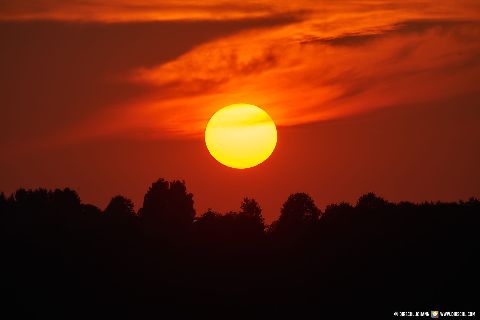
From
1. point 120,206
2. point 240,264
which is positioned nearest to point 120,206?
point 120,206

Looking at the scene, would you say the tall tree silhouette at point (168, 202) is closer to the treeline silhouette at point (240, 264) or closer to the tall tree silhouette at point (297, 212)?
the tall tree silhouette at point (297, 212)

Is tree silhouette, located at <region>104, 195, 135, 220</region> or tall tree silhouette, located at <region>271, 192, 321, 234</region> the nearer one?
tall tree silhouette, located at <region>271, 192, 321, 234</region>

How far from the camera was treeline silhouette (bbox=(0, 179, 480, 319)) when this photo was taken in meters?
112

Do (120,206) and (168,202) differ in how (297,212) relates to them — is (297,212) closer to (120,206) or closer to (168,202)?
(168,202)

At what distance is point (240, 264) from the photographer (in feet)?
408

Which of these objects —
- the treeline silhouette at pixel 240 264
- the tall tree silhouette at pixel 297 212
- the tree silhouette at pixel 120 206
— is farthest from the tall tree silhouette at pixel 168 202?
the treeline silhouette at pixel 240 264

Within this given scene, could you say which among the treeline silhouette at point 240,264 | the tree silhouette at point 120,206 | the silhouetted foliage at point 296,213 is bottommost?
the treeline silhouette at point 240,264

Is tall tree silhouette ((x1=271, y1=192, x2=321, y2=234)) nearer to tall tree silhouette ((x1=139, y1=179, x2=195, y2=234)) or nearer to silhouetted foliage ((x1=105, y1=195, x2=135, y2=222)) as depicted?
tall tree silhouette ((x1=139, y1=179, x2=195, y2=234))

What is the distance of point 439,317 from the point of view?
97188 millimetres

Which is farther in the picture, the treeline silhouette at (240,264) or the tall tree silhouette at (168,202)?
the tall tree silhouette at (168,202)

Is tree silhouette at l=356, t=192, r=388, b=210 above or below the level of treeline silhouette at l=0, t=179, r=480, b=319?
above

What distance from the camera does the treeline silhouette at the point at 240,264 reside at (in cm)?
11225

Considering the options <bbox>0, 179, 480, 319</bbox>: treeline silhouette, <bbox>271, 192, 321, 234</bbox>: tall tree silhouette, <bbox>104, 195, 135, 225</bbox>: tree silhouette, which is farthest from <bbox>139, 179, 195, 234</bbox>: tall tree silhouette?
<bbox>0, 179, 480, 319</bbox>: treeline silhouette

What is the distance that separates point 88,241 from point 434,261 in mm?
31756
